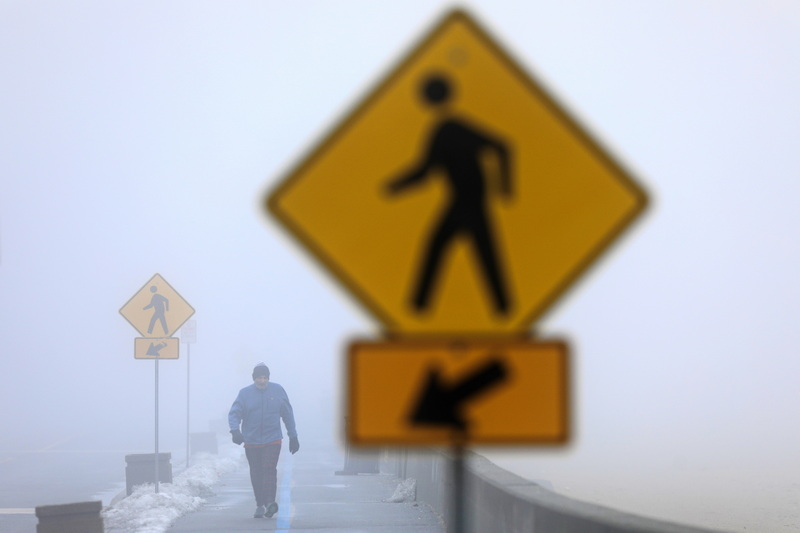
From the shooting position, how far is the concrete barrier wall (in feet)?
23.8

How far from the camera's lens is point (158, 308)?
20.0 m

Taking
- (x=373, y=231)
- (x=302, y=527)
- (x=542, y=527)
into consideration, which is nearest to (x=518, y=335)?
(x=373, y=231)

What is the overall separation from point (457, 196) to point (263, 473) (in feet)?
38.3

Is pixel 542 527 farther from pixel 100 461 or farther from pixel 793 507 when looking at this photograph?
pixel 100 461

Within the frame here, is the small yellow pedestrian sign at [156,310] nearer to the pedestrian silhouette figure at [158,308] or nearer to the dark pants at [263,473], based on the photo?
the pedestrian silhouette figure at [158,308]

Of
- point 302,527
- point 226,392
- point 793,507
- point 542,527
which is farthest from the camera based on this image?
point 226,392

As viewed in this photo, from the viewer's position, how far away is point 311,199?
4648 millimetres

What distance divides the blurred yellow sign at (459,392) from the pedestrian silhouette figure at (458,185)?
6.9 inches

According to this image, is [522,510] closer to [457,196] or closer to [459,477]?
[459,477]

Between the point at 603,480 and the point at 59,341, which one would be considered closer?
the point at 603,480

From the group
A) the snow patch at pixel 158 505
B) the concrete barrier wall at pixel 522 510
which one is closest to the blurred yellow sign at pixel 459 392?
the concrete barrier wall at pixel 522 510

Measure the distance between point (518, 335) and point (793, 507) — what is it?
16470 mm

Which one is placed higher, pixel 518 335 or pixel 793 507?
pixel 518 335

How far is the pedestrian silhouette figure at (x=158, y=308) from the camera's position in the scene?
65.2ft
